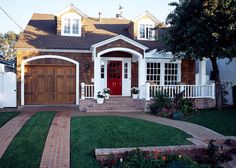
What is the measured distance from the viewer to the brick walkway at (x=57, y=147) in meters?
6.19

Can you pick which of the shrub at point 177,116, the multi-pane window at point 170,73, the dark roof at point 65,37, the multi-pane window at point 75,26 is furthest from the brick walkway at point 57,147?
the multi-pane window at point 170,73

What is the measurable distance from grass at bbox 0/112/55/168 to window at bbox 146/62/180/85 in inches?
371

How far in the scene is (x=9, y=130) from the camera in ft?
30.3

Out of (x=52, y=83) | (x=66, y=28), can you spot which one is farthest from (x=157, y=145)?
(x=66, y=28)

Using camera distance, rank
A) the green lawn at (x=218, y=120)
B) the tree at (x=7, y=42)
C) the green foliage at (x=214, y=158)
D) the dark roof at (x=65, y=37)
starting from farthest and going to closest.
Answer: the tree at (x=7, y=42)
the dark roof at (x=65, y=37)
the green lawn at (x=218, y=120)
the green foliage at (x=214, y=158)

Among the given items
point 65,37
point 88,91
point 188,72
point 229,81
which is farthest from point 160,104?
point 65,37

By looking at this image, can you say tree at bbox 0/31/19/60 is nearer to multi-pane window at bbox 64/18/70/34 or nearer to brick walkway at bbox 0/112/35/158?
multi-pane window at bbox 64/18/70/34

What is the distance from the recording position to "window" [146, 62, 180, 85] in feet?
58.4

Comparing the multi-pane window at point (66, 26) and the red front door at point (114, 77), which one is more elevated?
the multi-pane window at point (66, 26)

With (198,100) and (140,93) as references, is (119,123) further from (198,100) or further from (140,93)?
(198,100)

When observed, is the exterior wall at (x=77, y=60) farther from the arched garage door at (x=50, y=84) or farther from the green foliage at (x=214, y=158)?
the green foliage at (x=214, y=158)

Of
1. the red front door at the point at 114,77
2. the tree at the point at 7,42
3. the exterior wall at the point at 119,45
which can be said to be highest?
the tree at the point at 7,42

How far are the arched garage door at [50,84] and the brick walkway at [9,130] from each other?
4.60 metres

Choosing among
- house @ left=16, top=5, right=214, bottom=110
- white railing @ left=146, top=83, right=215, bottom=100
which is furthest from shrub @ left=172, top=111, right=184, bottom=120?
white railing @ left=146, top=83, right=215, bottom=100
